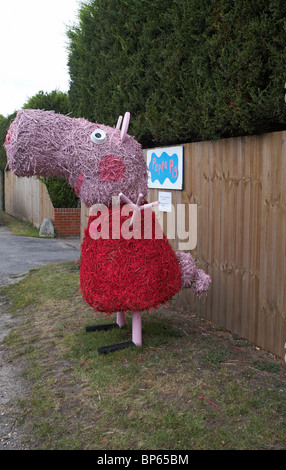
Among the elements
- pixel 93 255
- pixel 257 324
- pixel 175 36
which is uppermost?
pixel 175 36

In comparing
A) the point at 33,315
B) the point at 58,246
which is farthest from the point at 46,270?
the point at 58,246

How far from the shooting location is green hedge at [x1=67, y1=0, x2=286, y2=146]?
12.2ft

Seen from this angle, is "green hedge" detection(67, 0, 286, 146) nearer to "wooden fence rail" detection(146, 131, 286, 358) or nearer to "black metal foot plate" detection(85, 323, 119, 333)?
"wooden fence rail" detection(146, 131, 286, 358)

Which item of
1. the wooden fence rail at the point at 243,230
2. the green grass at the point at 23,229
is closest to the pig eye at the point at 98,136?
the wooden fence rail at the point at 243,230

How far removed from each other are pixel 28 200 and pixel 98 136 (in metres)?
14.3

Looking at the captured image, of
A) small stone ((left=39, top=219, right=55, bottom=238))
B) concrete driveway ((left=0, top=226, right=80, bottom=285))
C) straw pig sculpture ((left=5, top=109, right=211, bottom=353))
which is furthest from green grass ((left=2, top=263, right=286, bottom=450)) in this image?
small stone ((left=39, top=219, right=55, bottom=238))

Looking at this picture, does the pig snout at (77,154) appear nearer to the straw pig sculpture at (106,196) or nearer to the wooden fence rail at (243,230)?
the straw pig sculpture at (106,196)

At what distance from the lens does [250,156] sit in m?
4.19

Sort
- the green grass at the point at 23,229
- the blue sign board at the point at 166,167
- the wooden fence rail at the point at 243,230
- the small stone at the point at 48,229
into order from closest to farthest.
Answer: the wooden fence rail at the point at 243,230
the blue sign board at the point at 166,167
the small stone at the point at 48,229
the green grass at the point at 23,229

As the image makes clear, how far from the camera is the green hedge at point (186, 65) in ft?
12.2

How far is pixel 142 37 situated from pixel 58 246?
650cm

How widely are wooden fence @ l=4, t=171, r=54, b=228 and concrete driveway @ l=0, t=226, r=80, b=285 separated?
1.64 metres

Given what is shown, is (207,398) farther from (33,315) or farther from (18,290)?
(18,290)

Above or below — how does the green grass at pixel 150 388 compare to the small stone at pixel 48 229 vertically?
below
